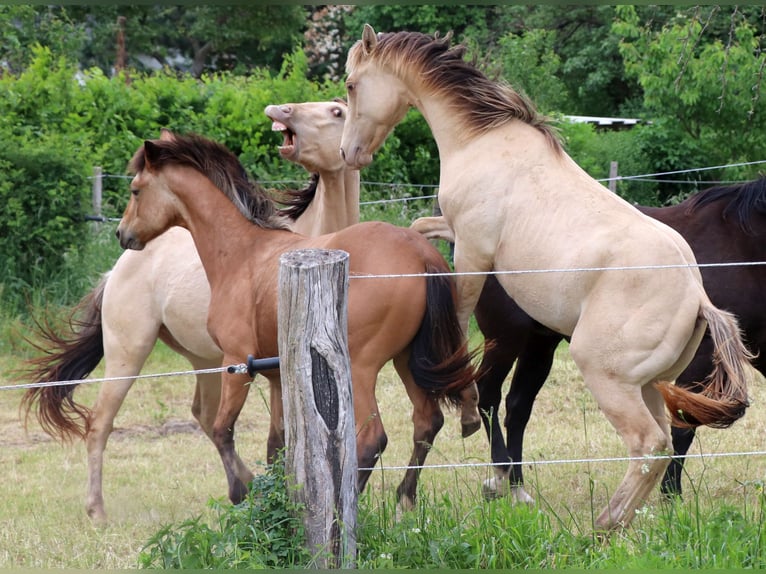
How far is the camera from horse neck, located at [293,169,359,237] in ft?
18.9

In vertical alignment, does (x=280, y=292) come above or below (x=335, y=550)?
above

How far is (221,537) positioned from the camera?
3572mm

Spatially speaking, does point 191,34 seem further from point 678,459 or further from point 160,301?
point 678,459

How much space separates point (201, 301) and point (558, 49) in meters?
21.0

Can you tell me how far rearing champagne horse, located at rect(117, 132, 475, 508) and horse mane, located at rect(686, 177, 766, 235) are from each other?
186 centimetres

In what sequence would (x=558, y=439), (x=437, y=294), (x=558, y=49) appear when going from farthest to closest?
(x=558, y=49) → (x=558, y=439) → (x=437, y=294)

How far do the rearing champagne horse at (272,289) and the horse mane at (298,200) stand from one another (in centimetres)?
58

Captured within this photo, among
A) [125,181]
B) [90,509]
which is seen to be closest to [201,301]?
[90,509]

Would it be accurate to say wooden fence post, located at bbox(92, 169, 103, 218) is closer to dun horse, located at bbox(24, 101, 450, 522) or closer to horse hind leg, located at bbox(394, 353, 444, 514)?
dun horse, located at bbox(24, 101, 450, 522)

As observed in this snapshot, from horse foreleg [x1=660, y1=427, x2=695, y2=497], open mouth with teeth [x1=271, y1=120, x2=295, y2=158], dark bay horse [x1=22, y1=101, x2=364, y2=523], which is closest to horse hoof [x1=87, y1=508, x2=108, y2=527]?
dark bay horse [x1=22, y1=101, x2=364, y2=523]

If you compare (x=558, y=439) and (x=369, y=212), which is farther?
(x=369, y=212)

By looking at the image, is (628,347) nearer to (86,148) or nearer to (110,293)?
(110,293)

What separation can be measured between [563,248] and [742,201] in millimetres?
1718

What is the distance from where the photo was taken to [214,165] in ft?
17.4
